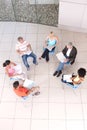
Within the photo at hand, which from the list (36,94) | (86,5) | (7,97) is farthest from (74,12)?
(7,97)

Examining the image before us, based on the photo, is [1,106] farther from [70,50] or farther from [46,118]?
[70,50]

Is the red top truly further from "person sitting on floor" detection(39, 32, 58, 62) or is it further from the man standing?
"person sitting on floor" detection(39, 32, 58, 62)

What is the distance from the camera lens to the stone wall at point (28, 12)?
660cm

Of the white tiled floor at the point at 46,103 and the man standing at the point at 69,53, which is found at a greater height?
the man standing at the point at 69,53

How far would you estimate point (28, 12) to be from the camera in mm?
6824

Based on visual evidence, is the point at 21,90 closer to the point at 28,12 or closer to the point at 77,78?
the point at 77,78

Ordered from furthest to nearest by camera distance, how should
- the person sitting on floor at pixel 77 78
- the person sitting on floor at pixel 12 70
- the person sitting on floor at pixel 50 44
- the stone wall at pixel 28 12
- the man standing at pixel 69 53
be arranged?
1. the stone wall at pixel 28 12
2. the person sitting on floor at pixel 50 44
3. the man standing at pixel 69 53
4. the person sitting on floor at pixel 12 70
5. the person sitting on floor at pixel 77 78

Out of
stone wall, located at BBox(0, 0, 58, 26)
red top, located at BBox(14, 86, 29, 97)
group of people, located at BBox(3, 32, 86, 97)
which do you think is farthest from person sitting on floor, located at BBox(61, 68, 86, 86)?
stone wall, located at BBox(0, 0, 58, 26)

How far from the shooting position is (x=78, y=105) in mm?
4508

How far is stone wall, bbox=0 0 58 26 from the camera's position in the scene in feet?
21.6

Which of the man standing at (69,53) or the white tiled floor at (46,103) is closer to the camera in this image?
the white tiled floor at (46,103)

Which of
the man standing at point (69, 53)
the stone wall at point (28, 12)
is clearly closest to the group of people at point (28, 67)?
the man standing at point (69, 53)

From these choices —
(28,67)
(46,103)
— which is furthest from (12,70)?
(46,103)

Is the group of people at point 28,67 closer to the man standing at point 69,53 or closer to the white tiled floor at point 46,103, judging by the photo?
the man standing at point 69,53
